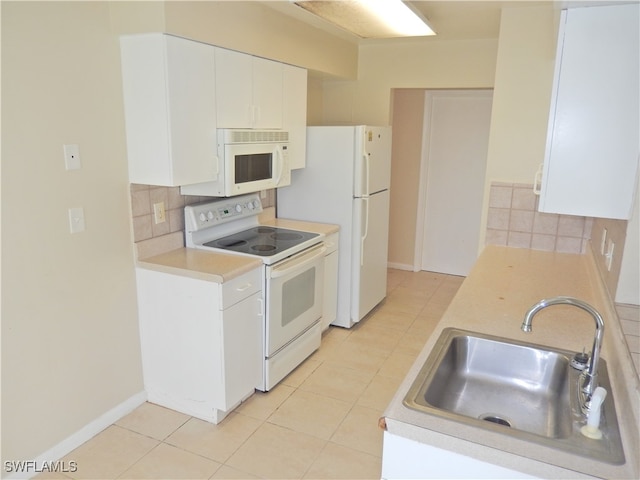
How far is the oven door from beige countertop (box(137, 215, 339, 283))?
0.21 meters

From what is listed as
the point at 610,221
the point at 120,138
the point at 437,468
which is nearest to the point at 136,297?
the point at 120,138

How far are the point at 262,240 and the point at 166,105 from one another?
112 centimetres

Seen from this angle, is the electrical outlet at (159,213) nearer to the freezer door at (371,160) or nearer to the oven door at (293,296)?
the oven door at (293,296)

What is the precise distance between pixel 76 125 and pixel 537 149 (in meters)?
2.60

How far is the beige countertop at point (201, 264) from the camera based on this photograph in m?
2.46

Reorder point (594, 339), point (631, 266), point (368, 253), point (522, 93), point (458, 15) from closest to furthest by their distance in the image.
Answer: point (594, 339)
point (631, 266)
point (522, 93)
point (458, 15)
point (368, 253)

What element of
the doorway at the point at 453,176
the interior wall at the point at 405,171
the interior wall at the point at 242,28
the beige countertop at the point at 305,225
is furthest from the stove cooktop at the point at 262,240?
the doorway at the point at 453,176

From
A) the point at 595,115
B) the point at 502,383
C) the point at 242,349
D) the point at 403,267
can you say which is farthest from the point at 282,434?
the point at 403,267

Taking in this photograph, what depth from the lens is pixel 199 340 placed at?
2.55 m

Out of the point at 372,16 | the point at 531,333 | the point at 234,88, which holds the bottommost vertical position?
the point at 531,333

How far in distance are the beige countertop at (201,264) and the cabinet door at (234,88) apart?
29.3 inches

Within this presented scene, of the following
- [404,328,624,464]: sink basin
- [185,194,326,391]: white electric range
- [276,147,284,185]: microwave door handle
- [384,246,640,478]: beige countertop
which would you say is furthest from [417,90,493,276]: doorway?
[404,328,624,464]: sink basin

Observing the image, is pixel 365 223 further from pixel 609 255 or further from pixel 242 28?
pixel 609 255

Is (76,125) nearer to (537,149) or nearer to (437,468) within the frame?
(437,468)
